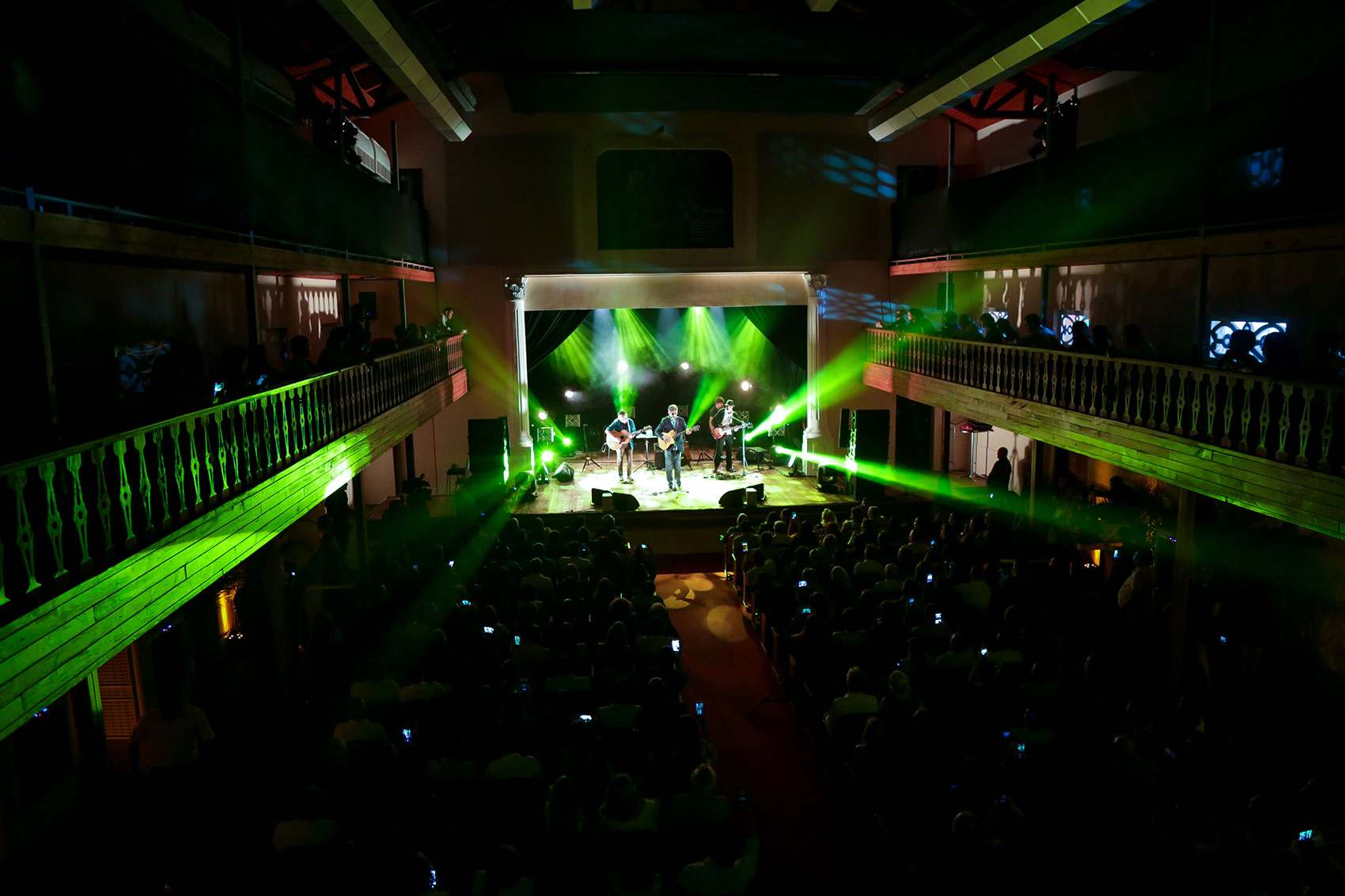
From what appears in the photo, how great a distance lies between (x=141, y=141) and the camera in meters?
6.85

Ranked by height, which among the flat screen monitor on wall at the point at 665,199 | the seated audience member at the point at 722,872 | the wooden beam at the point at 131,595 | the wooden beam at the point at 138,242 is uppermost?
the flat screen monitor on wall at the point at 665,199

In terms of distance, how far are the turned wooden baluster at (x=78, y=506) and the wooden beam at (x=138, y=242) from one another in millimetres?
1209

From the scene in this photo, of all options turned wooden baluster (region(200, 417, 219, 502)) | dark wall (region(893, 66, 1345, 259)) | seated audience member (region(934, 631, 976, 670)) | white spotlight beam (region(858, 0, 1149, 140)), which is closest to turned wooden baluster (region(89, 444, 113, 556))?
turned wooden baluster (region(200, 417, 219, 502))

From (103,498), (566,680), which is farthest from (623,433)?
(103,498)

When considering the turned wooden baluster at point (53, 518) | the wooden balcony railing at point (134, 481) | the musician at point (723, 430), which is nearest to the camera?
the wooden balcony railing at point (134, 481)

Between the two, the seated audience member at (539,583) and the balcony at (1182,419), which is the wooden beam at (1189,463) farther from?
the seated audience member at (539,583)

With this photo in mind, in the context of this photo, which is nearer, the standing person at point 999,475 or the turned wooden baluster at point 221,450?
the turned wooden baluster at point 221,450

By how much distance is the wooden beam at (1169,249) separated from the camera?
735 cm

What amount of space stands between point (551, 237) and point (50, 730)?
12.8 m

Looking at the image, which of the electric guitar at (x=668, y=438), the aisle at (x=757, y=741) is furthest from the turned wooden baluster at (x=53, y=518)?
the electric guitar at (x=668, y=438)

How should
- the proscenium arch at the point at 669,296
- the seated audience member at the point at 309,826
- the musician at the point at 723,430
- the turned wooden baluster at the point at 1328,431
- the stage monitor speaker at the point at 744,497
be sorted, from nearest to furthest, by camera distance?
the seated audience member at the point at 309,826 < the turned wooden baluster at the point at 1328,431 < the stage monitor speaker at the point at 744,497 < the musician at the point at 723,430 < the proscenium arch at the point at 669,296

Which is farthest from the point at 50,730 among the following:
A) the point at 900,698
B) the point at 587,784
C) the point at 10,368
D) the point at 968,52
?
the point at 968,52

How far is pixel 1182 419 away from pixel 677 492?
10107mm

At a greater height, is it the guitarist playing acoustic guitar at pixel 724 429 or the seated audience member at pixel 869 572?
the guitarist playing acoustic guitar at pixel 724 429
